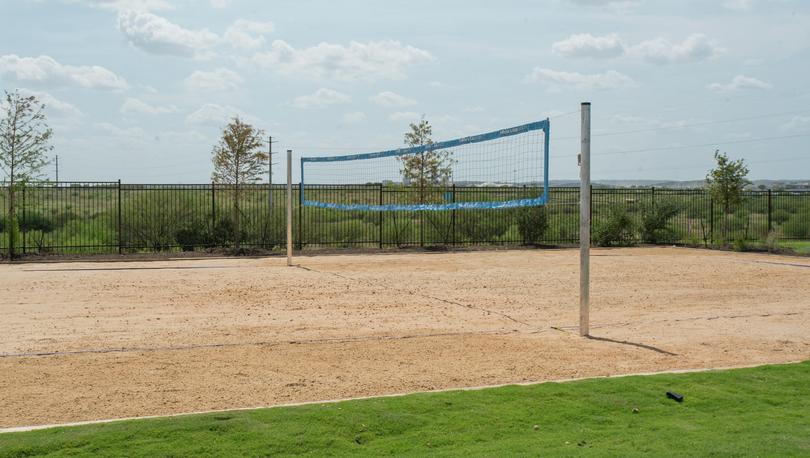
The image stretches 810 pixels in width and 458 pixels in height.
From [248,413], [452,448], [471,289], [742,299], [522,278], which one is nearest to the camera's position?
[452,448]

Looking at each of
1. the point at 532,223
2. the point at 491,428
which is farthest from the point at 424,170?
the point at 491,428

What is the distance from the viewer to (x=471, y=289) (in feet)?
48.8

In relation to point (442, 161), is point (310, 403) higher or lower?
lower

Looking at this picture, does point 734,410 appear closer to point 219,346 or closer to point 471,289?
point 219,346

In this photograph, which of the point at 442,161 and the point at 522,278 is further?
the point at 442,161

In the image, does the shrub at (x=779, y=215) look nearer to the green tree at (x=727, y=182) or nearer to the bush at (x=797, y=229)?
the bush at (x=797, y=229)

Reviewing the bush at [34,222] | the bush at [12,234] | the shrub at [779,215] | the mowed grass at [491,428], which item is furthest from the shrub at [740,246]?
the bush at [34,222]

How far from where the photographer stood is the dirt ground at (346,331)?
24.2 feet

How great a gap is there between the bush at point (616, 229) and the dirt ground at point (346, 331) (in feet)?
28.4

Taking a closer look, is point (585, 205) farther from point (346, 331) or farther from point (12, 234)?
point (12, 234)

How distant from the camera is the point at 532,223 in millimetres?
28031

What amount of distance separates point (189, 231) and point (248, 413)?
805 inches

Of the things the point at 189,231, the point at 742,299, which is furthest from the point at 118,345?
the point at 189,231

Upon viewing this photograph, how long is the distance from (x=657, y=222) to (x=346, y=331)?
65.6ft
